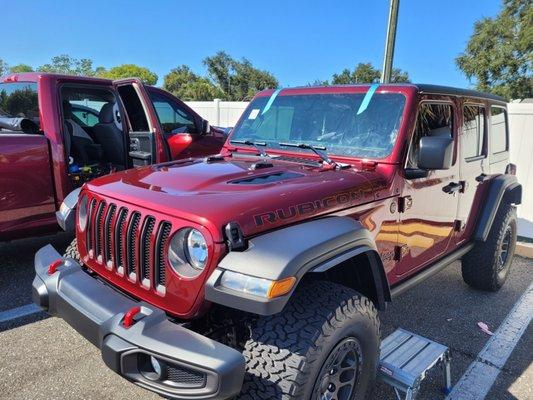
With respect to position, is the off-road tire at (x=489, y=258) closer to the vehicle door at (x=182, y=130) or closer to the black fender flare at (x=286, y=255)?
the black fender flare at (x=286, y=255)

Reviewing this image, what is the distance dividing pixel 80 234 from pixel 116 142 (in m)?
2.72

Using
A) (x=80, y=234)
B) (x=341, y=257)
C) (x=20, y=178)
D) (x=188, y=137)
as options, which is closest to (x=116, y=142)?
(x=188, y=137)

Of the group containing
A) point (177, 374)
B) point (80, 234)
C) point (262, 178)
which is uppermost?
point (262, 178)

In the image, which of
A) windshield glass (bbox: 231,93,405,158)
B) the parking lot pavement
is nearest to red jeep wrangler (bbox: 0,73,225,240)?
the parking lot pavement

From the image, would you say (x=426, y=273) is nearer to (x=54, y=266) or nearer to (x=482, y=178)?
(x=482, y=178)

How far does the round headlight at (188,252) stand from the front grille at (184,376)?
39 centimetres

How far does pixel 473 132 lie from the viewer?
3.76m

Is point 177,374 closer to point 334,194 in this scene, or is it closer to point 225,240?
point 225,240

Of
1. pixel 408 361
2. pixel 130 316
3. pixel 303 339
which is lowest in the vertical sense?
pixel 408 361

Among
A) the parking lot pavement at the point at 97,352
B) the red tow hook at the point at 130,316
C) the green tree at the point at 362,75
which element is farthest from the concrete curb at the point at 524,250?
the green tree at the point at 362,75

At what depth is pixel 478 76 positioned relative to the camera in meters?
23.0

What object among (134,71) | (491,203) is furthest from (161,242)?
(134,71)

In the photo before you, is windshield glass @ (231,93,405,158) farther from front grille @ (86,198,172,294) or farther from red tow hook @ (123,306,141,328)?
red tow hook @ (123,306,141,328)

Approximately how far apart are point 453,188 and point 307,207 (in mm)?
1722
